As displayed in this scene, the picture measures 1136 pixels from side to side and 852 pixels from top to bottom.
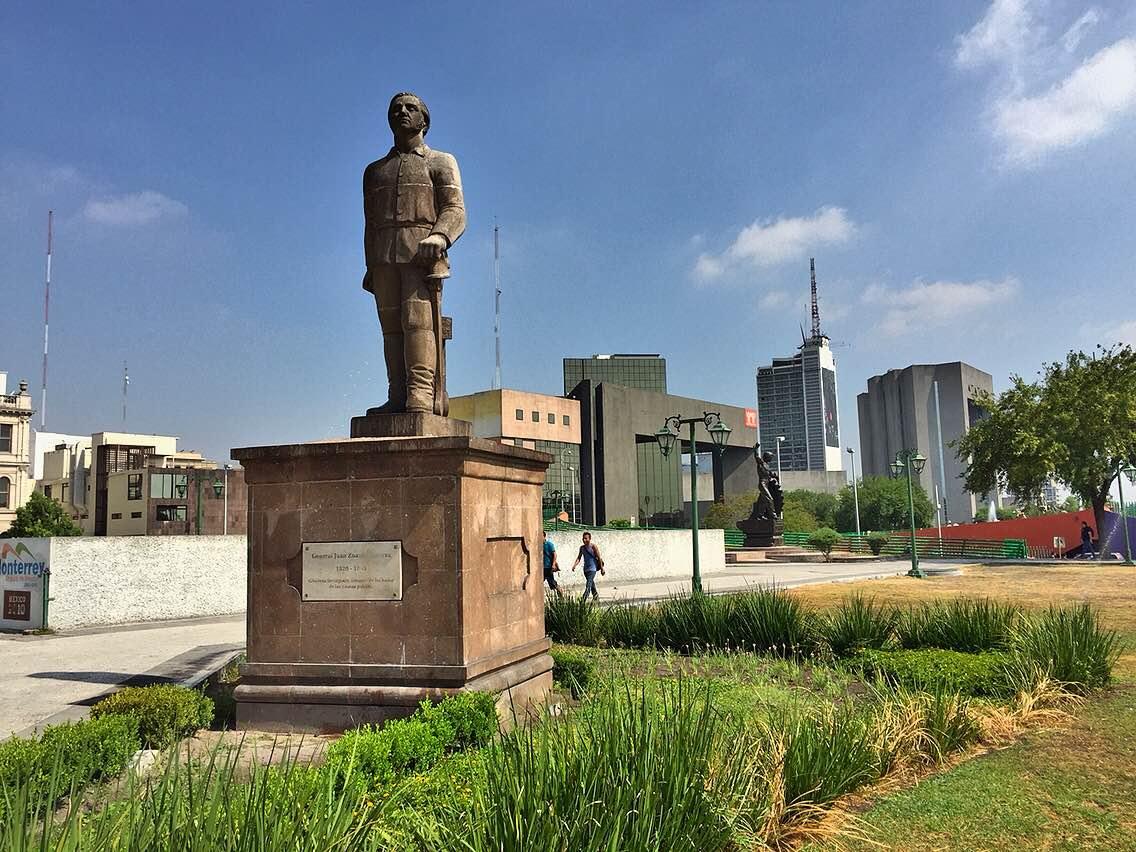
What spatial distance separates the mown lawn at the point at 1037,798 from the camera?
468cm

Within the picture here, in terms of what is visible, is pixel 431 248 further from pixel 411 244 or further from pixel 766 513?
pixel 766 513

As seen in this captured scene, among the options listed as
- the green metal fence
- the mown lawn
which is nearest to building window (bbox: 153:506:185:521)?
the green metal fence

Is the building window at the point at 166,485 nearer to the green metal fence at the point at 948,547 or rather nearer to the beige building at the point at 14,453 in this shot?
the beige building at the point at 14,453

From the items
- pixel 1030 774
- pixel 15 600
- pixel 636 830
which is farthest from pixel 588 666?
pixel 15 600

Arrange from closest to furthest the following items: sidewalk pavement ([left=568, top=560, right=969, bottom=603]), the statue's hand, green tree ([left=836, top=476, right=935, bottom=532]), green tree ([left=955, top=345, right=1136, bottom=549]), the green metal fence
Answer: the statue's hand, sidewalk pavement ([left=568, top=560, right=969, bottom=603]), green tree ([left=955, top=345, right=1136, bottom=549]), the green metal fence, green tree ([left=836, top=476, right=935, bottom=532])

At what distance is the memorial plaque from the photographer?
7184 mm

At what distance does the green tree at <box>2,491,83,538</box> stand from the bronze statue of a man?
45.5 metres

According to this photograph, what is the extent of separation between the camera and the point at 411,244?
820 cm

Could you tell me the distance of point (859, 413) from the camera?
163125 mm

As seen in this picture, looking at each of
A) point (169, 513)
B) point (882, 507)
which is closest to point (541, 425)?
point (169, 513)

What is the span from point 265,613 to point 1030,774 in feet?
20.2

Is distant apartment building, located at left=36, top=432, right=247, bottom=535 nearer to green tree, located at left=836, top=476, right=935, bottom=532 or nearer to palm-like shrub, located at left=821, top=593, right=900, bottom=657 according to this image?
palm-like shrub, located at left=821, top=593, right=900, bottom=657

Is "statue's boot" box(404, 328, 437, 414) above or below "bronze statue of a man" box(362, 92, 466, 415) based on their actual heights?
below

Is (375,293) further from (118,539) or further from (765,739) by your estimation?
(118,539)
